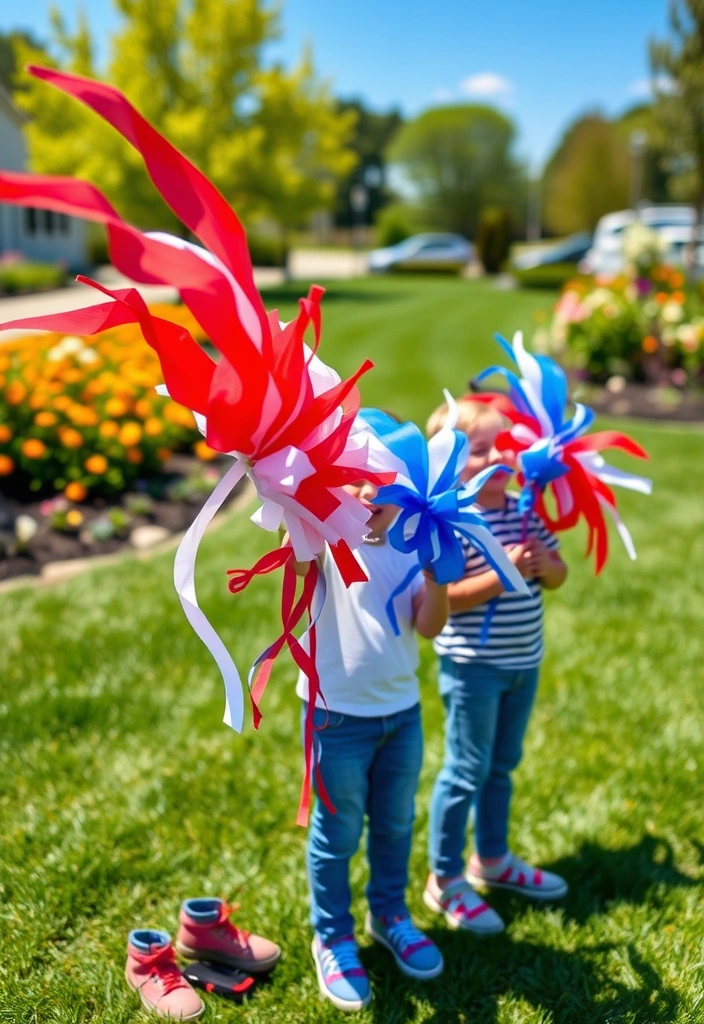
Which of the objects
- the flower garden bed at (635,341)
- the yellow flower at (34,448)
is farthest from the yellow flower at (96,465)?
the flower garden bed at (635,341)

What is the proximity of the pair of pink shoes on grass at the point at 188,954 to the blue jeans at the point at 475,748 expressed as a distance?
0.51 metres

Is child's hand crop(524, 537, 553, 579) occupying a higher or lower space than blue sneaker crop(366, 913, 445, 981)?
higher

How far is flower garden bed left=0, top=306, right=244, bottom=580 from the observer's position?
5043 millimetres

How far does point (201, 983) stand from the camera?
2.17 meters

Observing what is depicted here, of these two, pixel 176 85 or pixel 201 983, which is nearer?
pixel 201 983

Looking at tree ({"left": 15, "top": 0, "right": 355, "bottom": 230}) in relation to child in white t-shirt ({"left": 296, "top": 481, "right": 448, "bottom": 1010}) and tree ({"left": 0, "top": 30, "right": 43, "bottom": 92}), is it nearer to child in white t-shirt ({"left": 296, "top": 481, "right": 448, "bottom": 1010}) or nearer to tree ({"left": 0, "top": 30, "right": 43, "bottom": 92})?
child in white t-shirt ({"left": 296, "top": 481, "right": 448, "bottom": 1010})

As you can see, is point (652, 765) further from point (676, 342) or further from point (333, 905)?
point (676, 342)

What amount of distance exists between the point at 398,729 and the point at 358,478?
0.77m

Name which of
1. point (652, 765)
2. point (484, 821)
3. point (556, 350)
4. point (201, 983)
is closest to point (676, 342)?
point (556, 350)

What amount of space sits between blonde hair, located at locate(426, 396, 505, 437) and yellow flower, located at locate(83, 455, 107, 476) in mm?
3387

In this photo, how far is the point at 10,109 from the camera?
2444 cm

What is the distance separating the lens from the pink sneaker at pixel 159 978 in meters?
2.04

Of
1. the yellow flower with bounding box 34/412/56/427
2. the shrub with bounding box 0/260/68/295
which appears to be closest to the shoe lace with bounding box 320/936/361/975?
the yellow flower with bounding box 34/412/56/427

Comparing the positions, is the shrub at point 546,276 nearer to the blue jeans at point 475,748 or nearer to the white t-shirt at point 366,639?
the blue jeans at point 475,748
